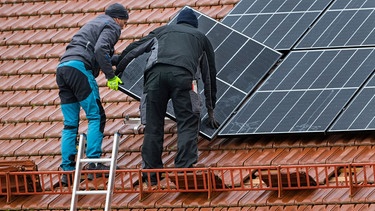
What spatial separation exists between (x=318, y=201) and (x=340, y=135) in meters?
1.28

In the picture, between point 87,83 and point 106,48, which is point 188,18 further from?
point 87,83

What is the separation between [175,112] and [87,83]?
108 cm

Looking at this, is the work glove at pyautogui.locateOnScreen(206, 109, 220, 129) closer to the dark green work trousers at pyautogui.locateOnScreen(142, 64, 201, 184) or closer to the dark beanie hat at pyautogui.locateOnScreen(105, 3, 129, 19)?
the dark green work trousers at pyautogui.locateOnScreen(142, 64, 201, 184)

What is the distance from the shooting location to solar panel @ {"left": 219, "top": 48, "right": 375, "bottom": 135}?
16562mm

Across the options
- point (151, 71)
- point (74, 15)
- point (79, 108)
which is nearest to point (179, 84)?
point (151, 71)

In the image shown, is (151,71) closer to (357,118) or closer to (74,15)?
(357,118)

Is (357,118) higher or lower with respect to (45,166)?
higher

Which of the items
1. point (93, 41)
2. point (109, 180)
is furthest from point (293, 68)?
point (109, 180)

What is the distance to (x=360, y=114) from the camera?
53.6 feet

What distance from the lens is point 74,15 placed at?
19641 millimetres

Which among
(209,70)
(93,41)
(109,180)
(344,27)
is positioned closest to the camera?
(109,180)

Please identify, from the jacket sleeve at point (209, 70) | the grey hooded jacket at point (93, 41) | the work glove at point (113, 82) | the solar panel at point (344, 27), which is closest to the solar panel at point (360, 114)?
the solar panel at point (344, 27)

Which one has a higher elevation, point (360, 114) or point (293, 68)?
point (293, 68)

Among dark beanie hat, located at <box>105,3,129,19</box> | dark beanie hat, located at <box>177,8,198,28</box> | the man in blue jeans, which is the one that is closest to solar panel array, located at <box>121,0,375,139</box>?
the man in blue jeans
